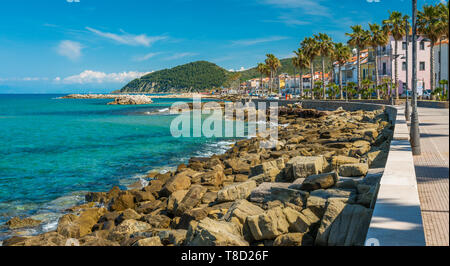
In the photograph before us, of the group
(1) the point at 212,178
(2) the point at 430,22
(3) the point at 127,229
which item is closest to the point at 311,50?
(2) the point at 430,22

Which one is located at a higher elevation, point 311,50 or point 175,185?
point 311,50

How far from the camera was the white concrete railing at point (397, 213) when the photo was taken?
4.12 metres

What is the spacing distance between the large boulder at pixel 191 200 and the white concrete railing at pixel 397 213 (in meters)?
5.12

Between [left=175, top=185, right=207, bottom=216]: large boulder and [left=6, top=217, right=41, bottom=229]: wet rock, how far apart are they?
16.8ft

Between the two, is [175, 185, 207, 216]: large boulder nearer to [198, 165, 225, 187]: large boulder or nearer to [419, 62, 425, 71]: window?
[198, 165, 225, 187]: large boulder

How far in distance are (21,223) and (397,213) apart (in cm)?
1129

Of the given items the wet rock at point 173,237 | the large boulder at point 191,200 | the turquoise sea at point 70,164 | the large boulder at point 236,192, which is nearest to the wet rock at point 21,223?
the turquoise sea at point 70,164

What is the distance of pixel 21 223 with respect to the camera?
11812 millimetres

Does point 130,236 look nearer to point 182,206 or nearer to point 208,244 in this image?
point 182,206

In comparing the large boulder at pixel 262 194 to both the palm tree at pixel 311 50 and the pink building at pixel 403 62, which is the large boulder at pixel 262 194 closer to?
the pink building at pixel 403 62

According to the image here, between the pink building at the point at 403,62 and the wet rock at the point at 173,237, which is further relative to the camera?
the pink building at the point at 403,62

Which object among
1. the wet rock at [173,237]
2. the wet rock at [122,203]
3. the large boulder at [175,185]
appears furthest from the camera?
the large boulder at [175,185]

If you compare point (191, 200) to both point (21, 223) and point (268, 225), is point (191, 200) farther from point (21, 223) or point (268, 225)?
point (21, 223)
